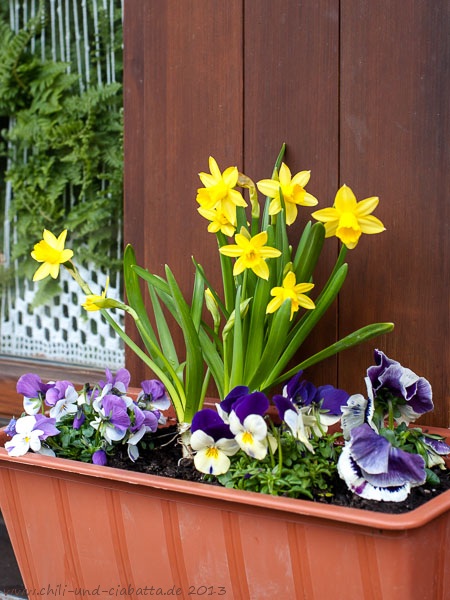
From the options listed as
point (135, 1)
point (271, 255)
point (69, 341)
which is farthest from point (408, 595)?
point (69, 341)

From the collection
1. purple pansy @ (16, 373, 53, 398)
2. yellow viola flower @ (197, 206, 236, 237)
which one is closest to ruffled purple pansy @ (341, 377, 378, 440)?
yellow viola flower @ (197, 206, 236, 237)

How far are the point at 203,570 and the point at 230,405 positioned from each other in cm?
25

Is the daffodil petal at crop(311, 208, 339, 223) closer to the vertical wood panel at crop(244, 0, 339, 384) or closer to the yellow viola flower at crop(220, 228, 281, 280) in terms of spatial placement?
the yellow viola flower at crop(220, 228, 281, 280)

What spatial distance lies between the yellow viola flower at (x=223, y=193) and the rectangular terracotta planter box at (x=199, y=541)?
442mm

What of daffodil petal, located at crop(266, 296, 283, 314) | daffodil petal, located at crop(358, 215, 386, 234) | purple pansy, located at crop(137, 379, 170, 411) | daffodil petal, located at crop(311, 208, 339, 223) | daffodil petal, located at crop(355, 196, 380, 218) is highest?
daffodil petal, located at crop(355, 196, 380, 218)

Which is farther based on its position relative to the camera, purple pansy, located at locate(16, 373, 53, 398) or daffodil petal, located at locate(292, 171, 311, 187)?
purple pansy, located at locate(16, 373, 53, 398)

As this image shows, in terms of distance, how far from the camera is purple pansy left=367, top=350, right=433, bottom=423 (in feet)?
4.14

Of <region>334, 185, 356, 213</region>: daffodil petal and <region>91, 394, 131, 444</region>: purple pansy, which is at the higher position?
<region>334, 185, 356, 213</region>: daffodil petal

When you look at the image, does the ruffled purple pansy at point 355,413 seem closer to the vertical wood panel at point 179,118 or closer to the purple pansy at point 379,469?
the purple pansy at point 379,469

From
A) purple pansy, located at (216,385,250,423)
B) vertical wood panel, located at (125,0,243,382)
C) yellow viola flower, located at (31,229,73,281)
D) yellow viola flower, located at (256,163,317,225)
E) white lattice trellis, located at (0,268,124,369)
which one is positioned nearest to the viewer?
purple pansy, located at (216,385,250,423)

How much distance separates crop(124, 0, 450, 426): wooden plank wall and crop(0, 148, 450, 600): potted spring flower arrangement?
0.12 meters

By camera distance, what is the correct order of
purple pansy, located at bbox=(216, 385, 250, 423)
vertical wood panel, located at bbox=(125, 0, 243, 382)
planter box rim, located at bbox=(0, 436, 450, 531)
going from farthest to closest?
vertical wood panel, located at bbox=(125, 0, 243, 382) < purple pansy, located at bbox=(216, 385, 250, 423) < planter box rim, located at bbox=(0, 436, 450, 531)

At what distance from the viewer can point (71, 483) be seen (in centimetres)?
132

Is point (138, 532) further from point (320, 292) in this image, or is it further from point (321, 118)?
point (321, 118)
